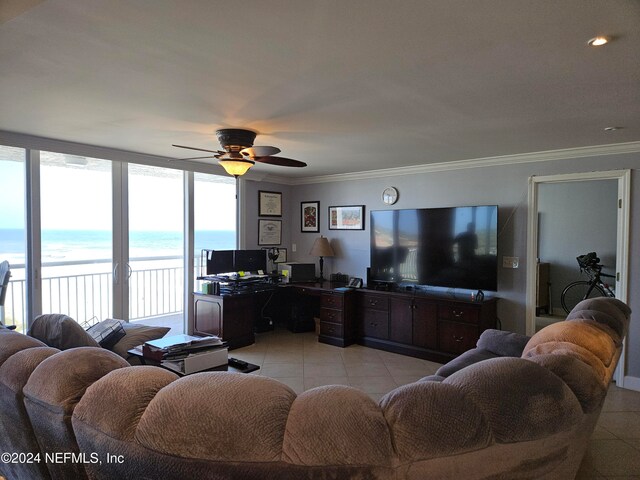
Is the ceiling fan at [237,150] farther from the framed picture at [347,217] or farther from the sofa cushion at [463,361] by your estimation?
the framed picture at [347,217]

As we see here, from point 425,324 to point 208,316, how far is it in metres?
2.63

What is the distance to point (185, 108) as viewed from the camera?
2662 mm

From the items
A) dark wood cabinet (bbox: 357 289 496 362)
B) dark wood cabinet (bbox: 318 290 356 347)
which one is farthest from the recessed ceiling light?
dark wood cabinet (bbox: 318 290 356 347)

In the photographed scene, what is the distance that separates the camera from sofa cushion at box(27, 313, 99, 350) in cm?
225

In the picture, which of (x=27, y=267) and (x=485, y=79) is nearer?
(x=485, y=79)

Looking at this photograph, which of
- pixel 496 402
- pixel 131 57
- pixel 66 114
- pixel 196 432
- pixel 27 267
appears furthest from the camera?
pixel 27 267

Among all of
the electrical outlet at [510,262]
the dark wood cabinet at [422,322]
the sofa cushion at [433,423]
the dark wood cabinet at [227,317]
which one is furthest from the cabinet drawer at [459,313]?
the sofa cushion at [433,423]

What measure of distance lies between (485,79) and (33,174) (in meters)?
4.01

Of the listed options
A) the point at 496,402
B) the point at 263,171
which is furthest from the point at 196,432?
the point at 263,171

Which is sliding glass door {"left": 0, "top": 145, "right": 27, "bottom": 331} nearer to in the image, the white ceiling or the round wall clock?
the white ceiling

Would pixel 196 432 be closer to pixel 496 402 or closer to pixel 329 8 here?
pixel 496 402

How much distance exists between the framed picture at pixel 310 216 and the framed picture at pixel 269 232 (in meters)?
0.38

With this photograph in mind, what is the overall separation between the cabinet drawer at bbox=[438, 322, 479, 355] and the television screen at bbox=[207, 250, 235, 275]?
275cm

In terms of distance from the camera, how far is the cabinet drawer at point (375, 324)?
4.83 m
